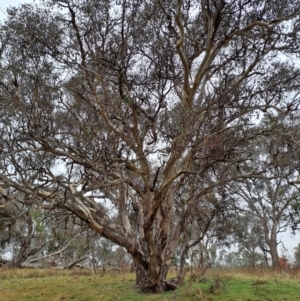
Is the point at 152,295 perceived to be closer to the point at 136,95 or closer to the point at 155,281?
the point at 155,281

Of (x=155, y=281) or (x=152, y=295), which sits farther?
(x=155, y=281)

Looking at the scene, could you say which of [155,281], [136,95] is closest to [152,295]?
[155,281]

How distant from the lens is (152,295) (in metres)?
7.41

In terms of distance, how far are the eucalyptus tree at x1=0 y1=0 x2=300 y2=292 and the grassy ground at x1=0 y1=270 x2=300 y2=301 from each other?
2.04 ft

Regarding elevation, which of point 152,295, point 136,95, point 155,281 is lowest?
point 152,295

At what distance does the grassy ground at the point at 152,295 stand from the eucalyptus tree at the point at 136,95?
2.04ft

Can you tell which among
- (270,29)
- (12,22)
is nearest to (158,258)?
(270,29)

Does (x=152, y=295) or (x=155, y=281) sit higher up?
(x=155, y=281)

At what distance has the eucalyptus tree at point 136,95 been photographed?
6.50 meters

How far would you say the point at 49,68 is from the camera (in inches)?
274

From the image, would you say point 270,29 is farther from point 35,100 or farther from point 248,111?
point 35,100

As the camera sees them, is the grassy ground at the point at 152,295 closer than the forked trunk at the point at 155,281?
Yes

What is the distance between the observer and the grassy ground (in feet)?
23.9

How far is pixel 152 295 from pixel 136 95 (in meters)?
3.82
